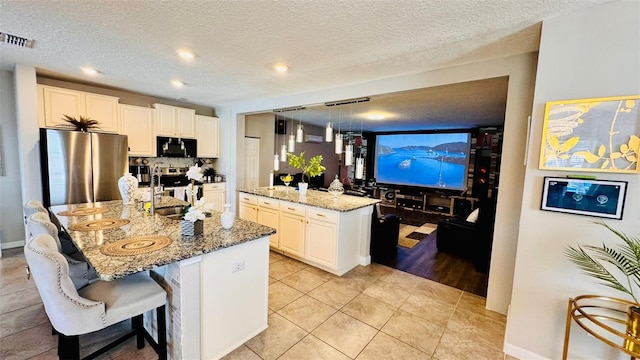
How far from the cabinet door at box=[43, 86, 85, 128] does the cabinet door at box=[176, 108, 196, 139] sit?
145 cm

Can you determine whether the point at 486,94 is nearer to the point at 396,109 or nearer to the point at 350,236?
the point at 396,109

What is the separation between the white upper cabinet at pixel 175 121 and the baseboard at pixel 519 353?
583 cm

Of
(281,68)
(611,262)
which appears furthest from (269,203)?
(611,262)

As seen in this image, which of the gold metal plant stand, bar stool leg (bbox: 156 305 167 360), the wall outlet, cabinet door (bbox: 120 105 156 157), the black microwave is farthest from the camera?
the black microwave

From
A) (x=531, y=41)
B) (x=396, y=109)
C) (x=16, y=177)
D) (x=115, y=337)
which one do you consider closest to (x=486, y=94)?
(x=396, y=109)

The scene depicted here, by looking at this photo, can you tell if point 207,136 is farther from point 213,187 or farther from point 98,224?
point 98,224

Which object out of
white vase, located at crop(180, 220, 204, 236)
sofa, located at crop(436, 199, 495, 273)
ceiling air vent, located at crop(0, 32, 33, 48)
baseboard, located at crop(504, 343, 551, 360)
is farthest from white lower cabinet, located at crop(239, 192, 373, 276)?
ceiling air vent, located at crop(0, 32, 33, 48)

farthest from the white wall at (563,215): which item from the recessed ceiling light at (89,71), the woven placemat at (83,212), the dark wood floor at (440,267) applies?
the recessed ceiling light at (89,71)

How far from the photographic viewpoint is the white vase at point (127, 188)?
3.20 meters

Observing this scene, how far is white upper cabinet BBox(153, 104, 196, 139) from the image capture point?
4.95 meters

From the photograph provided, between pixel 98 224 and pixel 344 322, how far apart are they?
95.6 inches

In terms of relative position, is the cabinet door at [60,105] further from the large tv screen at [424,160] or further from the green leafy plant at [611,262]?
the large tv screen at [424,160]

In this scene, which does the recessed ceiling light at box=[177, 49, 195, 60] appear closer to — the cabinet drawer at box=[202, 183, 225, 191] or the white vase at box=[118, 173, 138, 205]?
the white vase at box=[118, 173, 138, 205]

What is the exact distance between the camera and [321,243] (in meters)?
3.47
